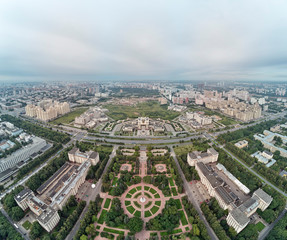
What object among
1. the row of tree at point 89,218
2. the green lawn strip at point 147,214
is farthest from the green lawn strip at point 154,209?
the row of tree at point 89,218

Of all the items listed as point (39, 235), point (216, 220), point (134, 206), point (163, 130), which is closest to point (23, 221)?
point (39, 235)

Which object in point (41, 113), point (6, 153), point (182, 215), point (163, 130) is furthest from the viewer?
point (41, 113)

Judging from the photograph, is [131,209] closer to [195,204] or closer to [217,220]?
[195,204]

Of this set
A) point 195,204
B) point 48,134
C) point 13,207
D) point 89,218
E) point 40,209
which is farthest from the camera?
point 48,134

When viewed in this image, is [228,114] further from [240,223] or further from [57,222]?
[57,222]

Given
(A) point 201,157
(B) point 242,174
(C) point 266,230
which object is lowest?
(C) point 266,230

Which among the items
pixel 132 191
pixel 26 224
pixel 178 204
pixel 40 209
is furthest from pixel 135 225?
pixel 26 224

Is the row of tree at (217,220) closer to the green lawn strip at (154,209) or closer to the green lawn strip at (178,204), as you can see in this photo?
the green lawn strip at (178,204)
